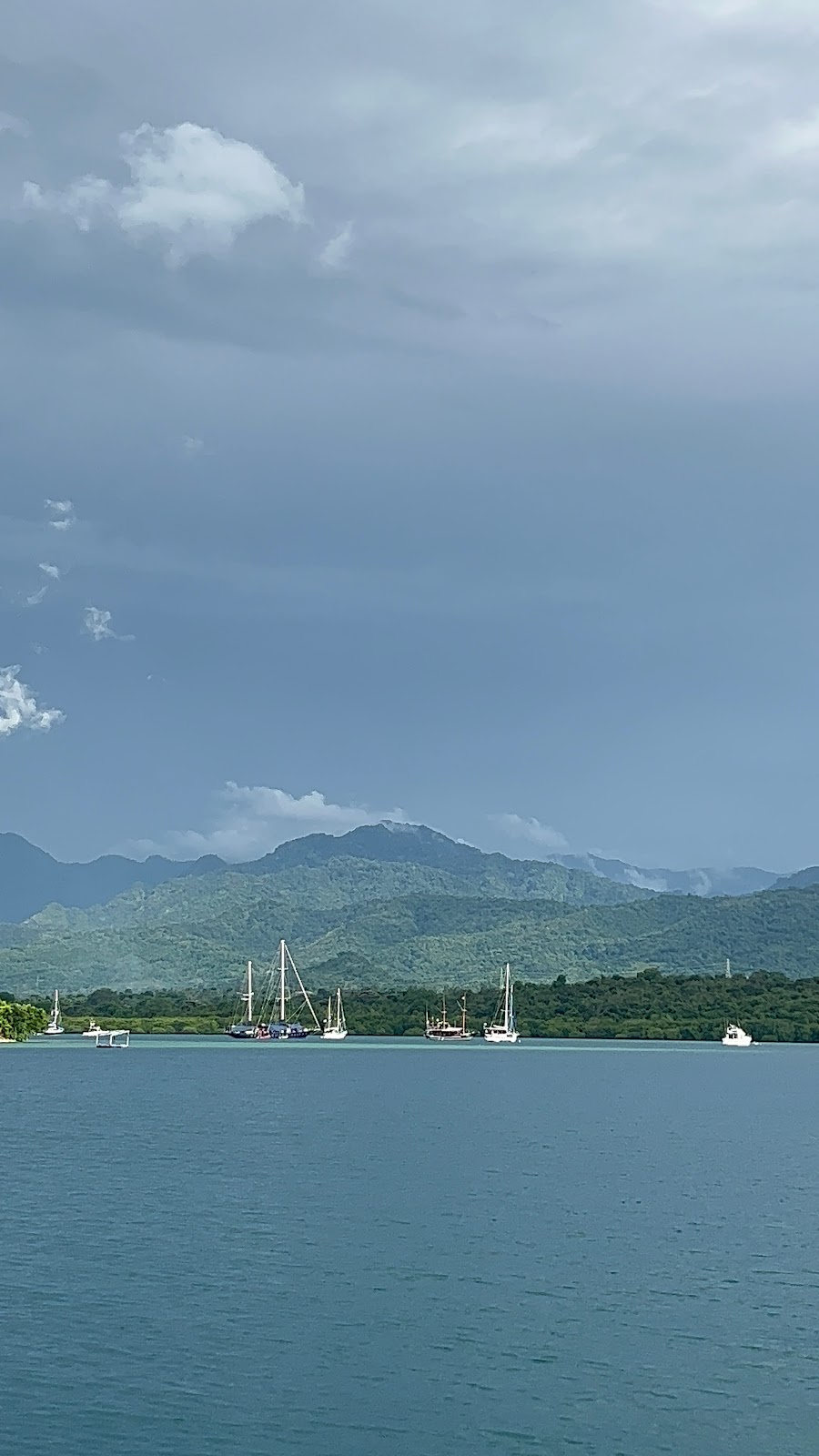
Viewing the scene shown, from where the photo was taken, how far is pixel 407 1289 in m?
42.1

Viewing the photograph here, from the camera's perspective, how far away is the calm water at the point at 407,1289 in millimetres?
30000

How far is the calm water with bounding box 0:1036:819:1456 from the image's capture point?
30.0m

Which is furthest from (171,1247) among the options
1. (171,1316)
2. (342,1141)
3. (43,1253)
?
(342,1141)

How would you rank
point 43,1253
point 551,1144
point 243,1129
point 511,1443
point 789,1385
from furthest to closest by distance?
1. point 243,1129
2. point 551,1144
3. point 43,1253
4. point 789,1385
5. point 511,1443

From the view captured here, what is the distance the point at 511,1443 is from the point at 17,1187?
36598 millimetres

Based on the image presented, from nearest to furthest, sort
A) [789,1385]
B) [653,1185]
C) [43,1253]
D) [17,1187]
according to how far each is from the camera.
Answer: [789,1385] → [43,1253] → [17,1187] → [653,1185]

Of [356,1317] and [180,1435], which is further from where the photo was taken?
[356,1317]

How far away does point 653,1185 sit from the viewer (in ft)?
212

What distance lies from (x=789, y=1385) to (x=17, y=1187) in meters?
36.7

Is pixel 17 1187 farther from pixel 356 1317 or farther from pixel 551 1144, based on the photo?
pixel 551 1144

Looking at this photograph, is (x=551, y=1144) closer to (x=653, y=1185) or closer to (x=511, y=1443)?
(x=653, y=1185)

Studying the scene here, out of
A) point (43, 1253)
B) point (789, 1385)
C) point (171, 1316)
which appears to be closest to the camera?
point (789, 1385)

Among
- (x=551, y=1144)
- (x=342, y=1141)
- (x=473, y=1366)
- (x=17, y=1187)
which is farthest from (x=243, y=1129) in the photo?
(x=473, y=1366)

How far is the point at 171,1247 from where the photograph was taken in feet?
157
